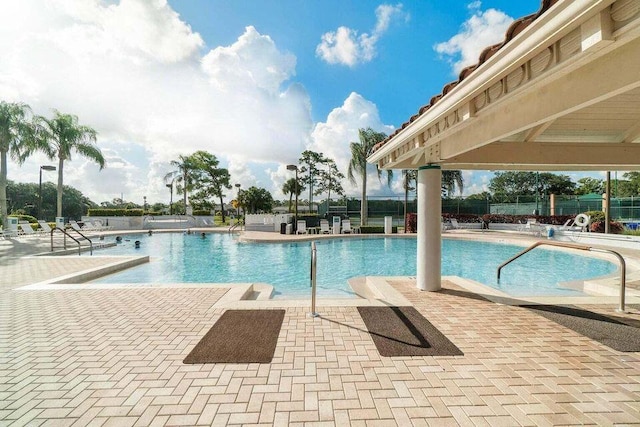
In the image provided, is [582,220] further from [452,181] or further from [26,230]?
[26,230]

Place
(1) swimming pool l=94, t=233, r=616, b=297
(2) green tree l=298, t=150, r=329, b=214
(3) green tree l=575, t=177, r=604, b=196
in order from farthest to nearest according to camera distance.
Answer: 1. (3) green tree l=575, t=177, r=604, b=196
2. (2) green tree l=298, t=150, r=329, b=214
3. (1) swimming pool l=94, t=233, r=616, b=297

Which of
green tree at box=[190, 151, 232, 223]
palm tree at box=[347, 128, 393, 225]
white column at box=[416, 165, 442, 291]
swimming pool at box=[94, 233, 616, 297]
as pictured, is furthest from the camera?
green tree at box=[190, 151, 232, 223]

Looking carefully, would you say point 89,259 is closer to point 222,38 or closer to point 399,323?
point 222,38

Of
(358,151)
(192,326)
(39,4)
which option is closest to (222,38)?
(39,4)

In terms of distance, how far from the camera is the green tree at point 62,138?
19.5 meters

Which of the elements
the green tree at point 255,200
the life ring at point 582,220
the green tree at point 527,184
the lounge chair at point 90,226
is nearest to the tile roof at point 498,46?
the life ring at point 582,220

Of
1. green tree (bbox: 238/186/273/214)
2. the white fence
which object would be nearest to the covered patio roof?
the white fence

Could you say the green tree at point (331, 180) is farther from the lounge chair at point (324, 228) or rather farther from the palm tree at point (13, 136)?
the palm tree at point (13, 136)

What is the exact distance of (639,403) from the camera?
89.7 inches

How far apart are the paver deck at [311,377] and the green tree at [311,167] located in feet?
92.6

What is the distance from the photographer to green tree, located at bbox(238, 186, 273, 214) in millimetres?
37906

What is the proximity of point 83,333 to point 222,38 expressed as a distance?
889cm

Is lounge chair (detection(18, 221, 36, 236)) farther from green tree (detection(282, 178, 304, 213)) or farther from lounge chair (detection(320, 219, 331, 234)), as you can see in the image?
green tree (detection(282, 178, 304, 213))

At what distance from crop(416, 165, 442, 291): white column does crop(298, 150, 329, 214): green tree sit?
26700 mm
